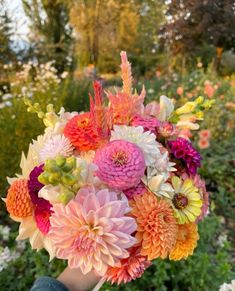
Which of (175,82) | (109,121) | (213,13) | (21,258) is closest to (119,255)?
(109,121)

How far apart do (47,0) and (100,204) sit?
1564cm

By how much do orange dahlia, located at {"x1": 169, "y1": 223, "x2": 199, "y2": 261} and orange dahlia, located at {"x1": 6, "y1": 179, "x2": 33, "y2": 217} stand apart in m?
0.34

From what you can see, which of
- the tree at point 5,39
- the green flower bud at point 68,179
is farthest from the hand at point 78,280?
the tree at point 5,39

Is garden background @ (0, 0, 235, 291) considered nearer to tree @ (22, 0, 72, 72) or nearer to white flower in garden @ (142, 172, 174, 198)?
tree @ (22, 0, 72, 72)

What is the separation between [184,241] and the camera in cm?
105

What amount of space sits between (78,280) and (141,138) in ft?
1.15

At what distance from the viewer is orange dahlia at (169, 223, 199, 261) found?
41.0 inches

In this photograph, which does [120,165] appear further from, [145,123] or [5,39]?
[5,39]

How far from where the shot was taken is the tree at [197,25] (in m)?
9.32

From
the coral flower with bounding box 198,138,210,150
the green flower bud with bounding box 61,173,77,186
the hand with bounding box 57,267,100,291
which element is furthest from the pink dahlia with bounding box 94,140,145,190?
the coral flower with bounding box 198,138,210,150

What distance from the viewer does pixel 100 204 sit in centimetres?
88

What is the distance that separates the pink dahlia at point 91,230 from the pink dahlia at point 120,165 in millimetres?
41

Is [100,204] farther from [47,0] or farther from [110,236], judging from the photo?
[47,0]

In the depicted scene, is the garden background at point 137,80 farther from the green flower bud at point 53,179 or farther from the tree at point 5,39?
the green flower bud at point 53,179
